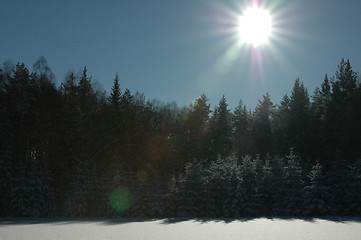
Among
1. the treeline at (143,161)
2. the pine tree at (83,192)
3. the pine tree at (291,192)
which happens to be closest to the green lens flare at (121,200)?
the treeline at (143,161)

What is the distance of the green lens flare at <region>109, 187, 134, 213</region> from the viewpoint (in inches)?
797

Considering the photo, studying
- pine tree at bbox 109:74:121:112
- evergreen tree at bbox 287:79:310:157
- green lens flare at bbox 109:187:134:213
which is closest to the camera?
green lens flare at bbox 109:187:134:213

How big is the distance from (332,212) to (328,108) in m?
15.8

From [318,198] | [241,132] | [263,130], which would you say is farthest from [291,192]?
[241,132]

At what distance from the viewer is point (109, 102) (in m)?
29.8

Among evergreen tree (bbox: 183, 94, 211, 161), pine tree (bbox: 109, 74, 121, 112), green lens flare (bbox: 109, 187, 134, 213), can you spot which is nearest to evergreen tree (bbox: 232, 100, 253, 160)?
evergreen tree (bbox: 183, 94, 211, 161)

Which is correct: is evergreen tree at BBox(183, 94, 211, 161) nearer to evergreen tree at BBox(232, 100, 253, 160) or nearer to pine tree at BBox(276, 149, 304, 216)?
evergreen tree at BBox(232, 100, 253, 160)

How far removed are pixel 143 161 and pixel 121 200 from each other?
8304 millimetres

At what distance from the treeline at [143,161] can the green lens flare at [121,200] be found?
0.06 m

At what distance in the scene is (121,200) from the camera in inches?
808

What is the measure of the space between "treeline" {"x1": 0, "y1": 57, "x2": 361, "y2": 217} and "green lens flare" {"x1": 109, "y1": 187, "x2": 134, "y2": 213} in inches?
2.4

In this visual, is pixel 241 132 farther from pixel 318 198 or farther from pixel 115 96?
pixel 318 198

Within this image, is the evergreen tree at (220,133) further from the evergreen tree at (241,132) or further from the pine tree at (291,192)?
the pine tree at (291,192)

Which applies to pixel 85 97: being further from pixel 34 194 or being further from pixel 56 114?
pixel 34 194
